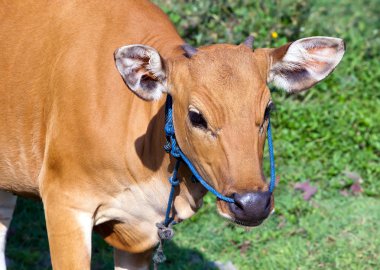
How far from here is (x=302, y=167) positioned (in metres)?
7.00

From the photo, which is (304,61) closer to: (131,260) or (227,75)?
(227,75)

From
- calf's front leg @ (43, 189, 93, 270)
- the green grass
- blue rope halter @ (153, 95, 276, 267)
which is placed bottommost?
the green grass

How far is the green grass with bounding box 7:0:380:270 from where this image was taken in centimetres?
598

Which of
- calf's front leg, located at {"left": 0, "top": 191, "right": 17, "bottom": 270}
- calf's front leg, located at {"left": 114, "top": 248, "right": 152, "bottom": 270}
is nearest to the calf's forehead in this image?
calf's front leg, located at {"left": 114, "top": 248, "right": 152, "bottom": 270}

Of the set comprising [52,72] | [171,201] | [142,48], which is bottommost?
[171,201]

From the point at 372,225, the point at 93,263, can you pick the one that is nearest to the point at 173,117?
the point at 93,263

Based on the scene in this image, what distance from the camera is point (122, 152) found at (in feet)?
14.2

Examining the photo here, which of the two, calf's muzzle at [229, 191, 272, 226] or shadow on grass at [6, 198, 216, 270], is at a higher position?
calf's muzzle at [229, 191, 272, 226]

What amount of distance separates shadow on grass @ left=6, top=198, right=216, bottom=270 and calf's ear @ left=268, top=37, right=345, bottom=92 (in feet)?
6.60

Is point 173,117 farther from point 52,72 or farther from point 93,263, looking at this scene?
point 93,263

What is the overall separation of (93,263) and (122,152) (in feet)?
5.93

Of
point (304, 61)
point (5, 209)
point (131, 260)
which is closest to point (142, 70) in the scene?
point (304, 61)

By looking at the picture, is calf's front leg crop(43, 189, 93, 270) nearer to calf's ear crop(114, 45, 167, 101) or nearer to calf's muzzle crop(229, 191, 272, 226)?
calf's ear crop(114, 45, 167, 101)

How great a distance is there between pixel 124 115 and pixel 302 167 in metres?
2.91
